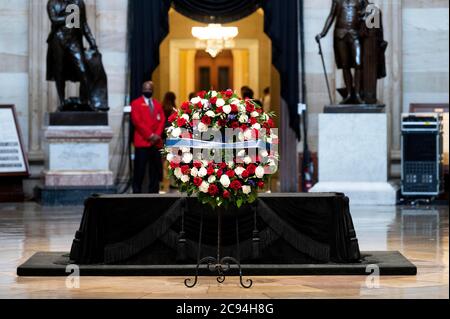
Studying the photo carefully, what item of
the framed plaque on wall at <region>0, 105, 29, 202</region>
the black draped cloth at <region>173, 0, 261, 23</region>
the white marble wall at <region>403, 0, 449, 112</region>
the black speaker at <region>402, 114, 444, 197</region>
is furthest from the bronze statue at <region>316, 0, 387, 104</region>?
the framed plaque on wall at <region>0, 105, 29, 202</region>

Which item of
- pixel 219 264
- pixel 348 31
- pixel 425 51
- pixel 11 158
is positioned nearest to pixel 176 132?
pixel 219 264

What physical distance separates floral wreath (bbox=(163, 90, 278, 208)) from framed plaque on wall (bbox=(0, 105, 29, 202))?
30.1 feet

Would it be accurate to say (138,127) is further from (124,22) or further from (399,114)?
(399,114)

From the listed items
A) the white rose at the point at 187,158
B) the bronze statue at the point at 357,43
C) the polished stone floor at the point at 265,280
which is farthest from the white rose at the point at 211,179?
the bronze statue at the point at 357,43

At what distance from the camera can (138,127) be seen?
17719 mm

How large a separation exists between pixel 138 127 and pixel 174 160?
8954mm

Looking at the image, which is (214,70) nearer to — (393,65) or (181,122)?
(393,65)

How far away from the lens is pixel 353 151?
17109mm

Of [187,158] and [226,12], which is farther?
[226,12]

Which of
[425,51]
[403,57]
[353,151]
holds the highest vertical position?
[425,51]

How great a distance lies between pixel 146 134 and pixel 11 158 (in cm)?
222

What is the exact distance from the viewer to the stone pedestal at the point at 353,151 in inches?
671

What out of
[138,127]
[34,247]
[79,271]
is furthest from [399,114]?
[79,271]

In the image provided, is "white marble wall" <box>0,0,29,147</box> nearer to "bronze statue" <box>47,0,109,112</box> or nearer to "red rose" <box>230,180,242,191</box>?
"bronze statue" <box>47,0,109,112</box>
